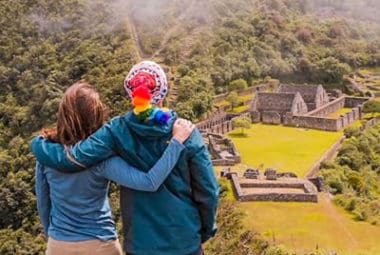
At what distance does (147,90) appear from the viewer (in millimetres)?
4695

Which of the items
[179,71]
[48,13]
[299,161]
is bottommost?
[299,161]

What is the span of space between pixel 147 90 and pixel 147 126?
0.87 feet

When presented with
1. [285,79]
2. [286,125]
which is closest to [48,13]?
[285,79]

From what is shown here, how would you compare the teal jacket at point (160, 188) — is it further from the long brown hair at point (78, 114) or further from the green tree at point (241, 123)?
the green tree at point (241, 123)

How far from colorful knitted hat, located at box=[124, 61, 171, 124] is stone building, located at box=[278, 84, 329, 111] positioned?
3419cm

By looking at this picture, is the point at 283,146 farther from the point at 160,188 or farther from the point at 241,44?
the point at 160,188

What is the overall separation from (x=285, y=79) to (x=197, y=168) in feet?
145

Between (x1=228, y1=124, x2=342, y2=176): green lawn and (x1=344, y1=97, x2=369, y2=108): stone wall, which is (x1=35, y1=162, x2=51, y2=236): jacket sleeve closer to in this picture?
(x1=228, y1=124, x2=342, y2=176): green lawn

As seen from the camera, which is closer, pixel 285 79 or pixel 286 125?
pixel 286 125

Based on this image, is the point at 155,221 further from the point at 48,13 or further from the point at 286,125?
the point at 48,13

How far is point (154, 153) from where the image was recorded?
473cm

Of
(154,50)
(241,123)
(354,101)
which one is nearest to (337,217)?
(241,123)

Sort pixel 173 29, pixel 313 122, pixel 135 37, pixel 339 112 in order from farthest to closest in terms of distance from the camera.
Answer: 1. pixel 173 29
2. pixel 135 37
3. pixel 339 112
4. pixel 313 122

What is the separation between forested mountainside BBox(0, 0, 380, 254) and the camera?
3719 centimetres
